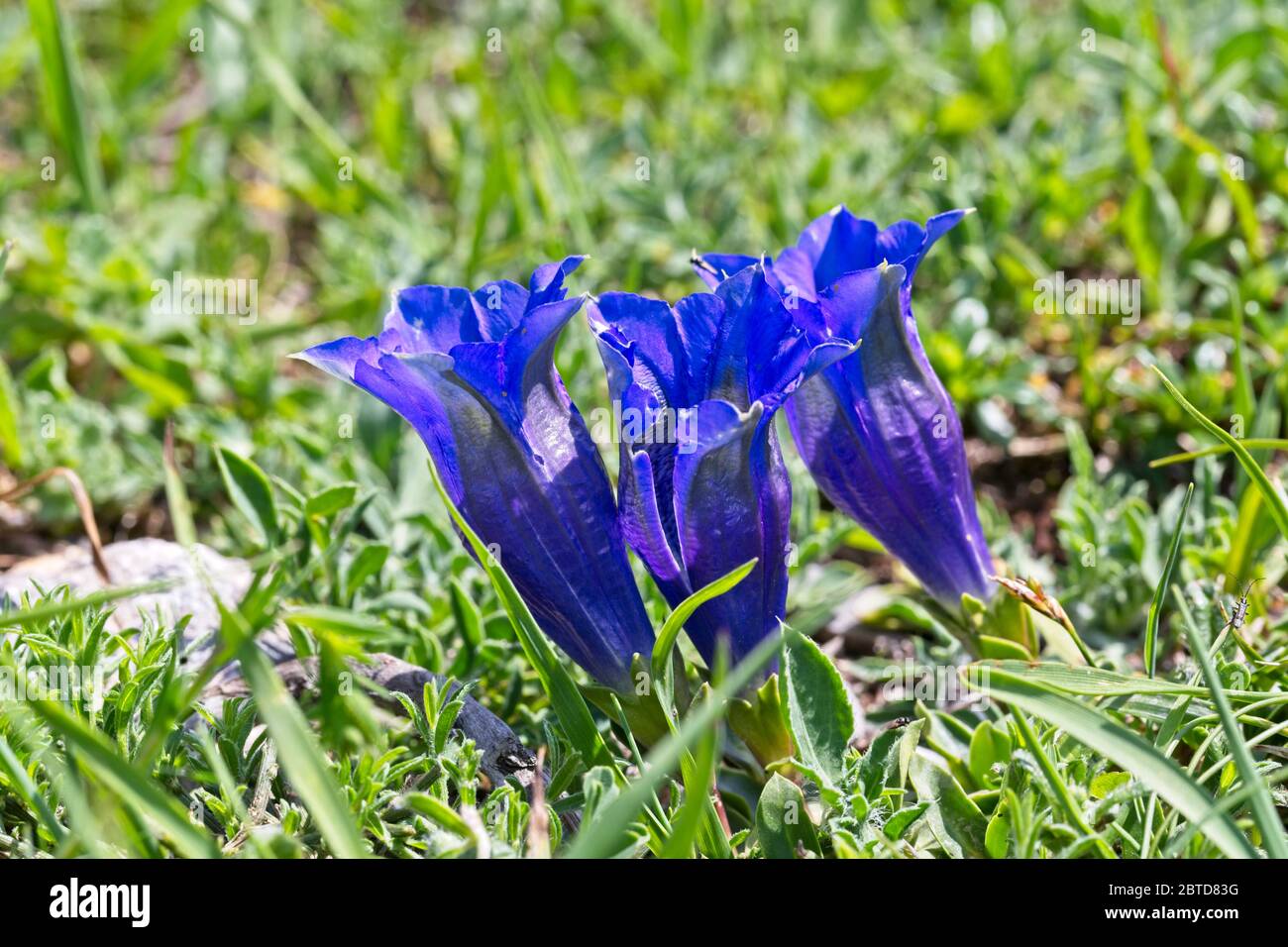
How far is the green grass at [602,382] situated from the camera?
1.97 meters

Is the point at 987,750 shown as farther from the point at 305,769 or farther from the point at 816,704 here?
the point at 305,769

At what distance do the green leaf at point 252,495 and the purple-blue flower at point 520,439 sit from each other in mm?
779

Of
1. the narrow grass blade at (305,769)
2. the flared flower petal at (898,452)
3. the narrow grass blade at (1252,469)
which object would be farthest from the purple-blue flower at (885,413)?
the narrow grass blade at (305,769)

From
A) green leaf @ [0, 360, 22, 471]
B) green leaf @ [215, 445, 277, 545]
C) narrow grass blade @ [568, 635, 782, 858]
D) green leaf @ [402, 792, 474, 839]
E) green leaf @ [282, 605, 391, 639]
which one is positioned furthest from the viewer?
green leaf @ [0, 360, 22, 471]

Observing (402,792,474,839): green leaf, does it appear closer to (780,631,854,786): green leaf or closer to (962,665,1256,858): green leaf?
(780,631,854,786): green leaf

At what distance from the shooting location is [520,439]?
196 centimetres

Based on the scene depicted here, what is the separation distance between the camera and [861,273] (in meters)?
1.93

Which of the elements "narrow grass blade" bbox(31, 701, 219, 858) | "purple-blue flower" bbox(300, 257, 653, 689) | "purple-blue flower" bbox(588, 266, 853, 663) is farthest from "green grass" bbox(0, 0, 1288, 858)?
"purple-blue flower" bbox(588, 266, 853, 663)

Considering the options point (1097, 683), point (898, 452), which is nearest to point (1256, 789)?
point (1097, 683)

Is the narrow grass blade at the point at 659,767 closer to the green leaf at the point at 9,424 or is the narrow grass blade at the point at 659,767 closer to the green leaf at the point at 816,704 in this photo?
the green leaf at the point at 816,704

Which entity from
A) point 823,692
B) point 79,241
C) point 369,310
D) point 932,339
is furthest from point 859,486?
point 79,241

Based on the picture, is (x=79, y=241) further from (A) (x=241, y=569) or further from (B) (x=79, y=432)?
(A) (x=241, y=569)

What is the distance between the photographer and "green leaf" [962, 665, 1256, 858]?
1.71 metres
